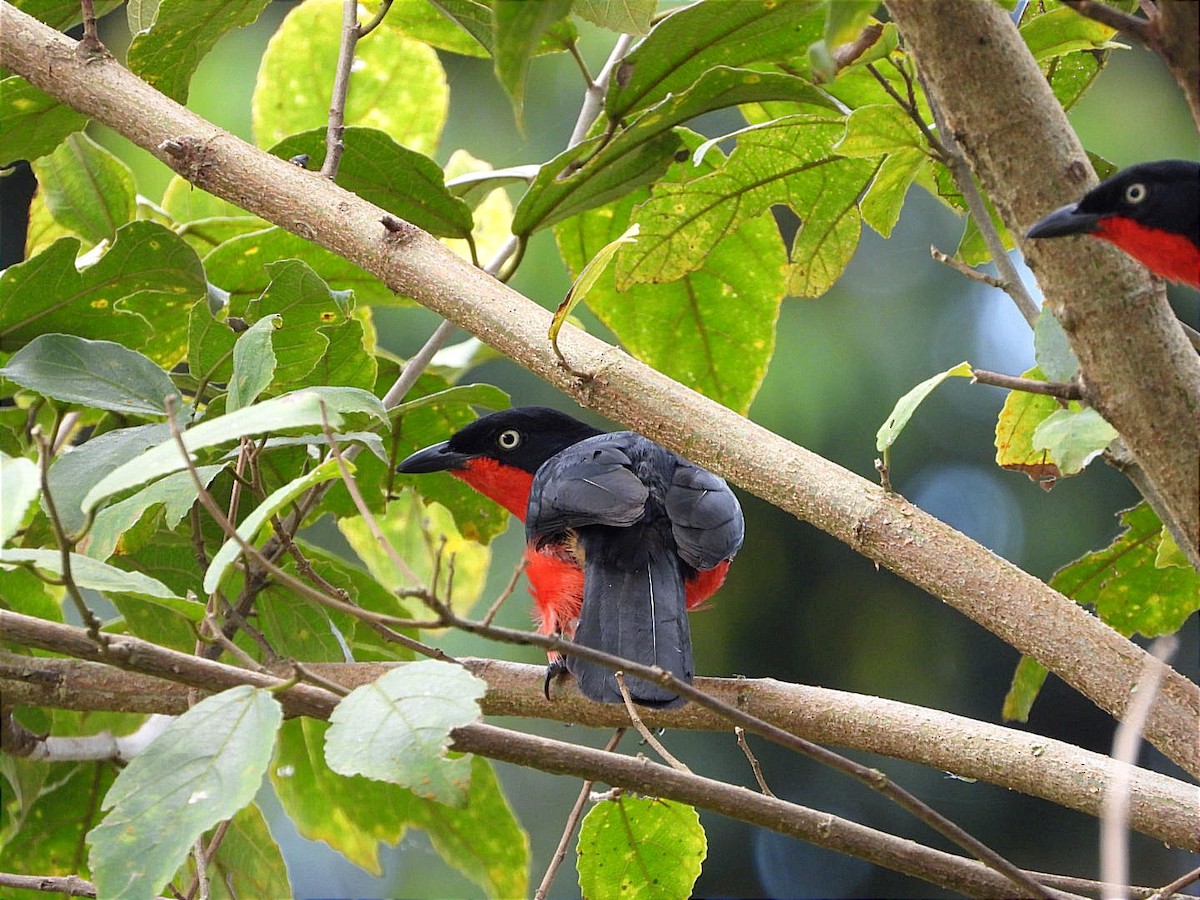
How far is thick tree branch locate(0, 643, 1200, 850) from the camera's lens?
1.48 meters

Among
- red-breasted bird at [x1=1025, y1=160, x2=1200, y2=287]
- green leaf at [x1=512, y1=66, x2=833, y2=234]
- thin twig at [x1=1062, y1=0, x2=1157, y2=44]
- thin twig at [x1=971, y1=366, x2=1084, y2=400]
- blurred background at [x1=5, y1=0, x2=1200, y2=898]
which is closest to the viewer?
thin twig at [x1=1062, y1=0, x2=1157, y2=44]

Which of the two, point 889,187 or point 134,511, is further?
point 889,187

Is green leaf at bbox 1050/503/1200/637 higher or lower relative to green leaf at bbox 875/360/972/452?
lower

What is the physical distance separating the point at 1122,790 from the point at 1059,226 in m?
0.59

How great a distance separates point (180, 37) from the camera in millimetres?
2307

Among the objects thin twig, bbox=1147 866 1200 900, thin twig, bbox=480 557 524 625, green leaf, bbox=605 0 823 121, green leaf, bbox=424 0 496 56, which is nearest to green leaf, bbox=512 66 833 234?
green leaf, bbox=605 0 823 121

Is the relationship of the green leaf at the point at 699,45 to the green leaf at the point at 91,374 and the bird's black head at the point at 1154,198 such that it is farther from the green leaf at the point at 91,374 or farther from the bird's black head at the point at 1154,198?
the green leaf at the point at 91,374

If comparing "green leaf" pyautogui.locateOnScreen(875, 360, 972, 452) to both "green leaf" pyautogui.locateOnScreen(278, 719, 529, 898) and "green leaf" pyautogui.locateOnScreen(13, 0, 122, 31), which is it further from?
"green leaf" pyautogui.locateOnScreen(13, 0, 122, 31)

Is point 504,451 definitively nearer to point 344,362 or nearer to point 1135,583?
point 344,362

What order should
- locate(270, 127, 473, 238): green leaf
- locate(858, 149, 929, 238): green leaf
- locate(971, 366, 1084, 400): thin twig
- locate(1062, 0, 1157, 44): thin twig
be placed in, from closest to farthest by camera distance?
locate(1062, 0, 1157, 44): thin twig
locate(971, 366, 1084, 400): thin twig
locate(858, 149, 929, 238): green leaf
locate(270, 127, 473, 238): green leaf

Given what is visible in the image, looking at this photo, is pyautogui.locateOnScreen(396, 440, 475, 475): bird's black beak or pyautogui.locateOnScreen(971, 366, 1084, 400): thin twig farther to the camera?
pyautogui.locateOnScreen(396, 440, 475, 475): bird's black beak

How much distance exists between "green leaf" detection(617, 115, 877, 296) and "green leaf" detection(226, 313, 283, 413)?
925 millimetres

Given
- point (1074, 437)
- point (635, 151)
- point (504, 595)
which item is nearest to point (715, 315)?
point (635, 151)

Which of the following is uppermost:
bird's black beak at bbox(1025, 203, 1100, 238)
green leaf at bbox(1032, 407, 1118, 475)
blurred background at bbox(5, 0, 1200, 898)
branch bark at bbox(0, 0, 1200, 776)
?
bird's black beak at bbox(1025, 203, 1100, 238)
